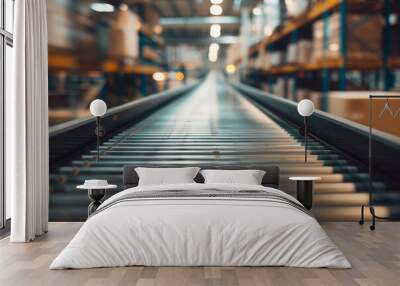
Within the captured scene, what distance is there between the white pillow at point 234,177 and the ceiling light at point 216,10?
2283mm

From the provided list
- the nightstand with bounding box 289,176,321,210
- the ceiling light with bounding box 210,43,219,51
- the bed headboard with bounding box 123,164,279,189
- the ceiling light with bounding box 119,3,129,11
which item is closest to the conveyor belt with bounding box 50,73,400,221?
the bed headboard with bounding box 123,164,279,189

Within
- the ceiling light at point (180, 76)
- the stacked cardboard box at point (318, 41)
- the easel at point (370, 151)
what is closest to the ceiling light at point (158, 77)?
the ceiling light at point (180, 76)

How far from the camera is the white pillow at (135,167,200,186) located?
6355 mm

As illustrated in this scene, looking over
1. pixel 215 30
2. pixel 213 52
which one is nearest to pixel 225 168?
pixel 213 52

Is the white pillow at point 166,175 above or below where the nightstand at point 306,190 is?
above

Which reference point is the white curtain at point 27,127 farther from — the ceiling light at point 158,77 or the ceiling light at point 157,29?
the ceiling light at point 157,29

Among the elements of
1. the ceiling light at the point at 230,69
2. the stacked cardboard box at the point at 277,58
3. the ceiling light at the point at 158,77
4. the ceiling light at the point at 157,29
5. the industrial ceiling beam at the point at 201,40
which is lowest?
the ceiling light at the point at 158,77

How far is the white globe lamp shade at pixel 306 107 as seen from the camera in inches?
271

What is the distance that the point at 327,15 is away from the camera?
6961 millimetres

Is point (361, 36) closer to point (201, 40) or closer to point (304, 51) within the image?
point (304, 51)

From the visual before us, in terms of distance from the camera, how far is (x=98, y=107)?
22.7ft

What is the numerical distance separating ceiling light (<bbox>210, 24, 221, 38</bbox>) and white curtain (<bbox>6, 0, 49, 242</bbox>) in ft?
7.90

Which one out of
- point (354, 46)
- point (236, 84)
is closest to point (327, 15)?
point (354, 46)

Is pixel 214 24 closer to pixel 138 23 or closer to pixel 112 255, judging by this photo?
pixel 138 23
